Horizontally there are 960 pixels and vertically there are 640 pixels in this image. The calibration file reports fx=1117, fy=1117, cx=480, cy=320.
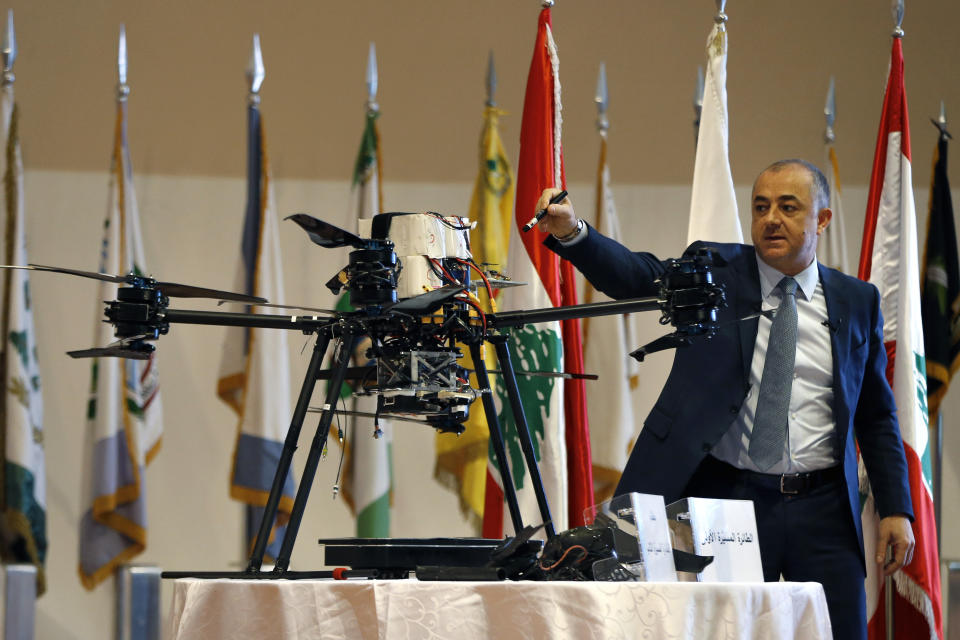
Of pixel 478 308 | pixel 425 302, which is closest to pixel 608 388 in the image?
pixel 478 308

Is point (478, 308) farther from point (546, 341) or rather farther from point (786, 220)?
point (546, 341)

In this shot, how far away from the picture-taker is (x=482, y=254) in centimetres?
405

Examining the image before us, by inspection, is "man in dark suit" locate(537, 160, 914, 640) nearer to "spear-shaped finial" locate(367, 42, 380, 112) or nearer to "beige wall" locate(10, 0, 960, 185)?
"spear-shaped finial" locate(367, 42, 380, 112)

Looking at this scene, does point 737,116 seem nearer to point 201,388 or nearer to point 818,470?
point 201,388

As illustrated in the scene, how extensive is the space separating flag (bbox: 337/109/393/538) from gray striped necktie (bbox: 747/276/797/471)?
6.52 feet

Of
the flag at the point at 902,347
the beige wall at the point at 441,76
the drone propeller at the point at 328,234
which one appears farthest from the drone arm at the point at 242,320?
the beige wall at the point at 441,76

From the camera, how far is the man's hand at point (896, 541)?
7.59ft

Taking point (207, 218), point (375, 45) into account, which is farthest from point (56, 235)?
point (375, 45)

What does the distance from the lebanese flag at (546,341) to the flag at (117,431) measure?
1.48m

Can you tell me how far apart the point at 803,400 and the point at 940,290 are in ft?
6.51

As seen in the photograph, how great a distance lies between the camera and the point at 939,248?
4.03 m

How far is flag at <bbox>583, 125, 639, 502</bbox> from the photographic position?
14.0ft

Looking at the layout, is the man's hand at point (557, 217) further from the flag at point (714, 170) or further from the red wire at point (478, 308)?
the flag at point (714, 170)

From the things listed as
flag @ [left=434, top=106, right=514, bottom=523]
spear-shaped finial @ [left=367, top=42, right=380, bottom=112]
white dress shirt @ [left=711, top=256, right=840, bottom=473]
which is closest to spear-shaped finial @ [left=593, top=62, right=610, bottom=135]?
flag @ [left=434, top=106, right=514, bottom=523]
